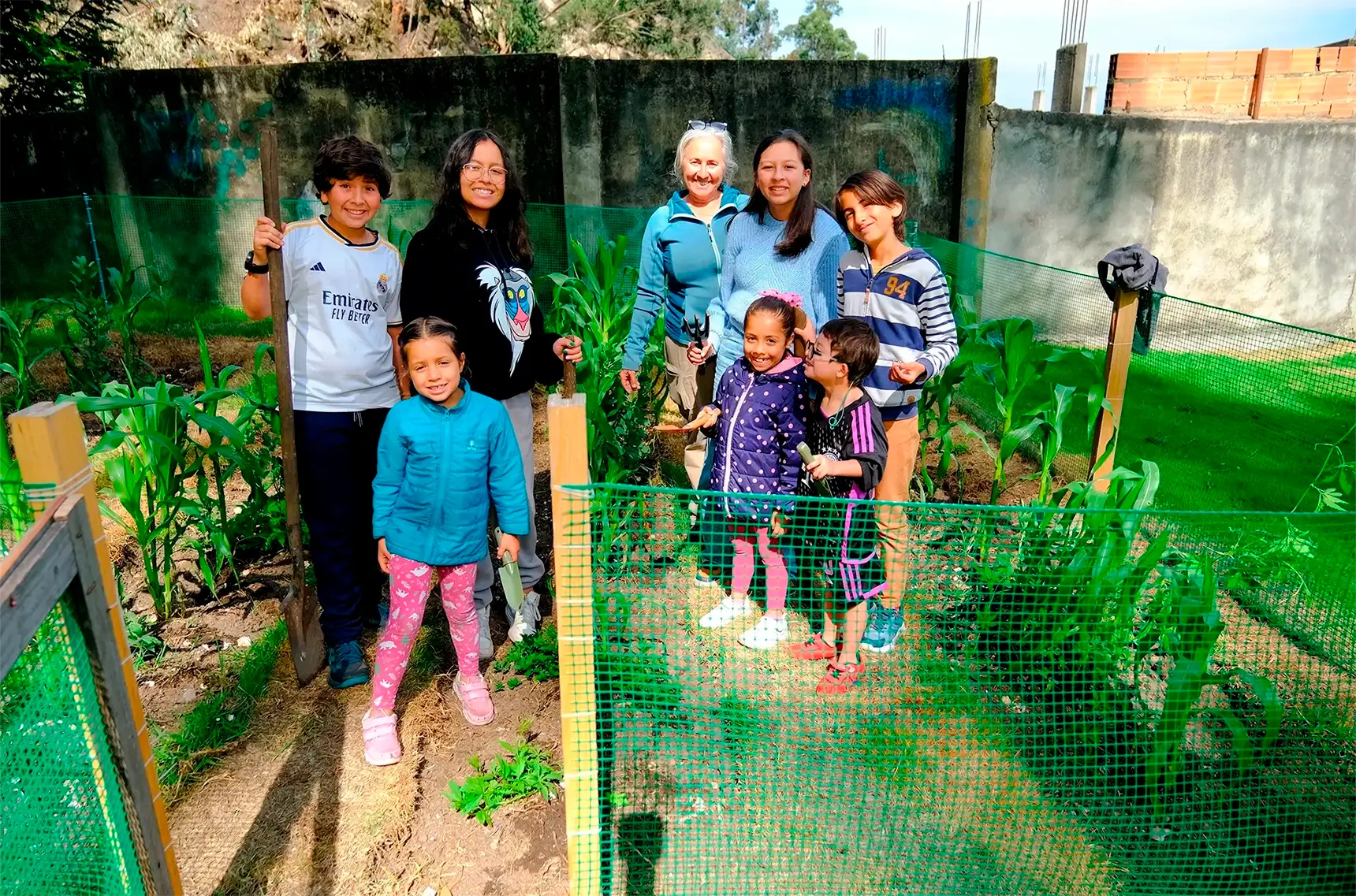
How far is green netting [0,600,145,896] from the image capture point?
1.59 metres

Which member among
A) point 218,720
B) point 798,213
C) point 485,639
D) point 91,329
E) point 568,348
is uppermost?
point 798,213

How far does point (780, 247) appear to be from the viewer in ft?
9.80

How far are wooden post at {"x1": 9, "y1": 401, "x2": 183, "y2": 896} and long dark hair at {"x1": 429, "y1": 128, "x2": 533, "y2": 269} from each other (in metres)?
1.25

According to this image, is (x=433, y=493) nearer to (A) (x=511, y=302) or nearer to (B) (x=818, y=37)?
(A) (x=511, y=302)

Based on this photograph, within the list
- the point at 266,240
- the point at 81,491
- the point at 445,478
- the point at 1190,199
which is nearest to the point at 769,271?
the point at 445,478

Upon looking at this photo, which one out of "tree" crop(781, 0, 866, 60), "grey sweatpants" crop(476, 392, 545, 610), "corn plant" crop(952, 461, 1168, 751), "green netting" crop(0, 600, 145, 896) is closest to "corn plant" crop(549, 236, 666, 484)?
"grey sweatpants" crop(476, 392, 545, 610)

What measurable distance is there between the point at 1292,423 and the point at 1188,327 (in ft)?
5.35

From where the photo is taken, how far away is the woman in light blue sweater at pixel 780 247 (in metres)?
2.95

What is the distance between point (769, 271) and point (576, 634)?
5.17 feet

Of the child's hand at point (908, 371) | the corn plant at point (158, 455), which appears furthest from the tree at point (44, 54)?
→ the child's hand at point (908, 371)

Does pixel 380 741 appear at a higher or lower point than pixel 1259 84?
lower

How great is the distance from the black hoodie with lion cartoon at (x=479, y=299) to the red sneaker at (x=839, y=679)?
50.4 inches

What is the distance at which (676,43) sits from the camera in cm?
2400

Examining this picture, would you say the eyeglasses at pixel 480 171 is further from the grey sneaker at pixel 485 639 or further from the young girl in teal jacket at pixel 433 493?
the grey sneaker at pixel 485 639
